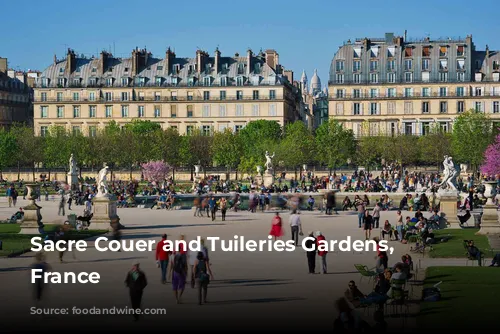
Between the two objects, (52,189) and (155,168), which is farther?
(155,168)

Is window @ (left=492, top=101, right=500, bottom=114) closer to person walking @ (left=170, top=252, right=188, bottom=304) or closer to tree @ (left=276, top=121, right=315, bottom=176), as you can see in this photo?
tree @ (left=276, top=121, right=315, bottom=176)

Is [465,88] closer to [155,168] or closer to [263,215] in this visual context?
[155,168]

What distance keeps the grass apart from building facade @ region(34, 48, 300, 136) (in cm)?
7562

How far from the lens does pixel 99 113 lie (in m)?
118

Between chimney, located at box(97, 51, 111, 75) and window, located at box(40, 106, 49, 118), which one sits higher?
chimney, located at box(97, 51, 111, 75)

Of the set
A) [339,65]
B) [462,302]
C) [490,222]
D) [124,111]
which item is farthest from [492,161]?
[462,302]

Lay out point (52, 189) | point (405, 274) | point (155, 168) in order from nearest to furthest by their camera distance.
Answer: point (405, 274) → point (52, 189) → point (155, 168)

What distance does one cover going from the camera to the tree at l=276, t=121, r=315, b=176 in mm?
97000

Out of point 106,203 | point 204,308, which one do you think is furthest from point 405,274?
point 106,203

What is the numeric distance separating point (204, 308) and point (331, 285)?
167 inches

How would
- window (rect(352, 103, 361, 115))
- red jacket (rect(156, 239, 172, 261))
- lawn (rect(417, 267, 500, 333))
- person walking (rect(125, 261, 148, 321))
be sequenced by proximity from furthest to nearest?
window (rect(352, 103, 361, 115)) < red jacket (rect(156, 239, 172, 261)) < person walking (rect(125, 261, 148, 321)) < lawn (rect(417, 267, 500, 333))

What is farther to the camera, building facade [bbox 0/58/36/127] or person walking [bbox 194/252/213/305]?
building facade [bbox 0/58/36/127]

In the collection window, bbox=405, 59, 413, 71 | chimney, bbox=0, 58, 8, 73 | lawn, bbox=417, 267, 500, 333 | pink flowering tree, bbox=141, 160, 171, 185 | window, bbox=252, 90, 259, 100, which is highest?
chimney, bbox=0, 58, 8, 73

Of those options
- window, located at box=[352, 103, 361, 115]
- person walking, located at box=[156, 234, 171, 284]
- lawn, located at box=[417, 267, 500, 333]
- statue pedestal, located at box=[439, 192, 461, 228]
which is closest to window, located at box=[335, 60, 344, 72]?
window, located at box=[352, 103, 361, 115]
